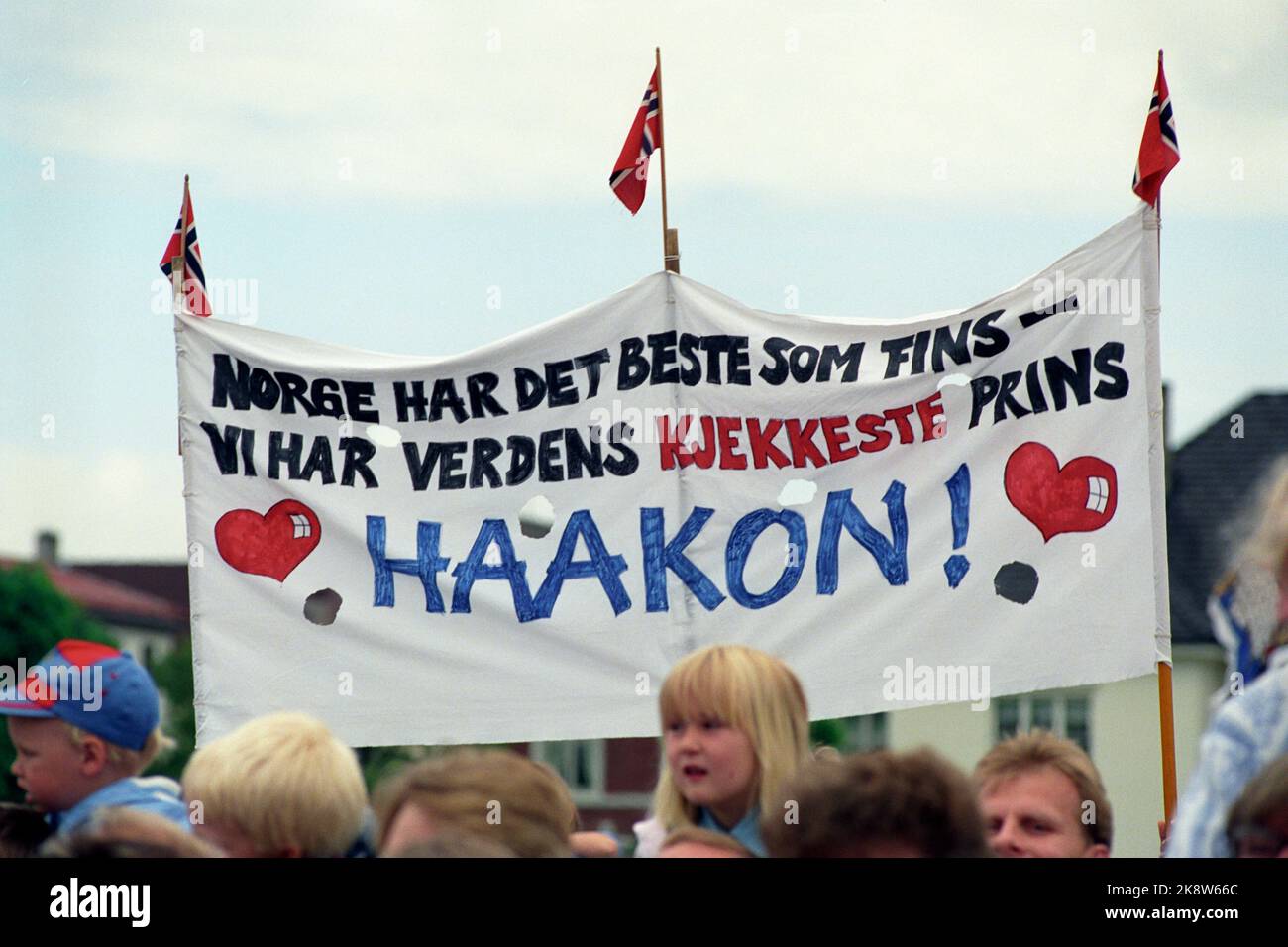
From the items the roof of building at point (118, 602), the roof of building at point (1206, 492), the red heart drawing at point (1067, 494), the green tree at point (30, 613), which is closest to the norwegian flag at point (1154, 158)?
the red heart drawing at point (1067, 494)

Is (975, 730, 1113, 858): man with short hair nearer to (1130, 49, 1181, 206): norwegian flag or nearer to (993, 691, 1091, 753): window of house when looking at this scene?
(1130, 49, 1181, 206): norwegian flag

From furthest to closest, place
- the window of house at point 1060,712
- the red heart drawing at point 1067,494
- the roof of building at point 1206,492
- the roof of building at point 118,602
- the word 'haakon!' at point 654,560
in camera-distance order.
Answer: the roof of building at point 118,602 < the roof of building at point 1206,492 < the window of house at point 1060,712 < the word 'haakon!' at point 654,560 < the red heart drawing at point 1067,494

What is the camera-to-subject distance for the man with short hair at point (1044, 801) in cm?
423

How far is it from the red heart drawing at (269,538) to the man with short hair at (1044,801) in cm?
281

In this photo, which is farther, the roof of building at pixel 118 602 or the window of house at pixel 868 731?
the roof of building at pixel 118 602

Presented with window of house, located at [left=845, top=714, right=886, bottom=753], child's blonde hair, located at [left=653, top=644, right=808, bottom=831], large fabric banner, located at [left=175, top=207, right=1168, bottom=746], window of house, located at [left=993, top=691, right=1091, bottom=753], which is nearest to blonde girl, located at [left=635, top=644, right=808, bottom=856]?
child's blonde hair, located at [left=653, top=644, right=808, bottom=831]

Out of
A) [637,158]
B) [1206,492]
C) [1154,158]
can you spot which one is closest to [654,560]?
[637,158]

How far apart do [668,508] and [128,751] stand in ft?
7.86

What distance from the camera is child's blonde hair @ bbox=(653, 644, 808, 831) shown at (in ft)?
12.7

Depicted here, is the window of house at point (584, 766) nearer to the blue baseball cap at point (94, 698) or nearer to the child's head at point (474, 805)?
the blue baseball cap at point (94, 698)

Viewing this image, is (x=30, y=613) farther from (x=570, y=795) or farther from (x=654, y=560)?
(x=570, y=795)

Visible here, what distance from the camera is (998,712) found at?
35.5 metres
